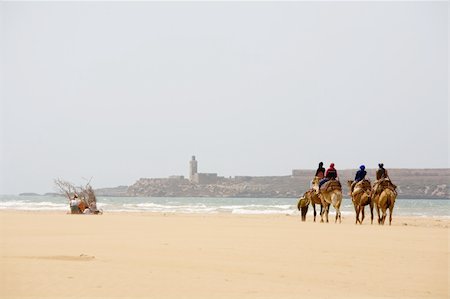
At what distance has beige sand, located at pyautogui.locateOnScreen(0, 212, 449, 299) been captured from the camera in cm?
805

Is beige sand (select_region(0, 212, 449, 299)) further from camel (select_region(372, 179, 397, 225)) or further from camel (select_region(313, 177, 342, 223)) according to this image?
camel (select_region(313, 177, 342, 223))

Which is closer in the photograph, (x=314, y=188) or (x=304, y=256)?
(x=304, y=256)

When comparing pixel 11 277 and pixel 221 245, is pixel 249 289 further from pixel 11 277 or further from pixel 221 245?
pixel 221 245

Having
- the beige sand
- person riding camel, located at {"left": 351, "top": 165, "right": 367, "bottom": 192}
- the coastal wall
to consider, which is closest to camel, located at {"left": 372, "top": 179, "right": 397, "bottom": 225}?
person riding camel, located at {"left": 351, "top": 165, "right": 367, "bottom": 192}

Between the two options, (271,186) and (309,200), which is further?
(271,186)

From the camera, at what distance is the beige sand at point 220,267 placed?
805cm

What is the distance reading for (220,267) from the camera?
33.0 ft

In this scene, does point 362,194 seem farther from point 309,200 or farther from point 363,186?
point 309,200

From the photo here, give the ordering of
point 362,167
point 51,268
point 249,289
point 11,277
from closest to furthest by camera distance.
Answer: point 249,289 → point 11,277 → point 51,268 → point 362,167

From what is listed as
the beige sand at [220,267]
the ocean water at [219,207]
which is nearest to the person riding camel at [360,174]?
the beige sand at [220,267]

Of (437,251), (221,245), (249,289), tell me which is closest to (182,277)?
(249,289)

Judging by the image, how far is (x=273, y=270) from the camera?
9797 millimetres

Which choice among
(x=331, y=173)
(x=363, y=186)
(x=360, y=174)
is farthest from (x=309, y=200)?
(x=363, y=186)

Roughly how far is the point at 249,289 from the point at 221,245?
5.24 meters
